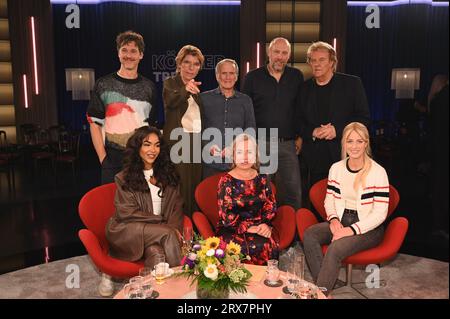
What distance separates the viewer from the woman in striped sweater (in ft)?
10.8

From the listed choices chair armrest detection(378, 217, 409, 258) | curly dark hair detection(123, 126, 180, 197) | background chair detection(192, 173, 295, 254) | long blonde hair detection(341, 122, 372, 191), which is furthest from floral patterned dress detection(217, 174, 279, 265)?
chair armrest detection(378, 217, 409, 258)

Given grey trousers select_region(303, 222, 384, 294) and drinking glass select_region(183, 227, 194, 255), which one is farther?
grey trousers select_region(303, 222, 384, 294)

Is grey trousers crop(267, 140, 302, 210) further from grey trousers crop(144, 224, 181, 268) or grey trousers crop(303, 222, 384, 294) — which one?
grey trousers crop(144, 224, 181, 268)

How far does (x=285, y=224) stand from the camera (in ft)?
12.4

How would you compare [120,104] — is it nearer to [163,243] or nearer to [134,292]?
[163,243]

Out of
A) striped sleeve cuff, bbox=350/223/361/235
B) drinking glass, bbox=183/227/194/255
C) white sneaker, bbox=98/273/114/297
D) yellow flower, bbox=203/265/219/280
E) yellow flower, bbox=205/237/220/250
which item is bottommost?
white sneaker, bbox=98/273/114/297

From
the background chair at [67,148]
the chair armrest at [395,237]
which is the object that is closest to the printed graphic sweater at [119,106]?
the chair armrest at [395,237]

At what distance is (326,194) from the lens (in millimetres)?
3752

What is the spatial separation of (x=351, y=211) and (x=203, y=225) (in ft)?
3.65

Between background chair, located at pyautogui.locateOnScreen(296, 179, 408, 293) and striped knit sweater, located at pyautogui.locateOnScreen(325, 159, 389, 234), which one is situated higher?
striped knit sweater, located at pyautogui.locateOnScreen(325, 159, 389, 234)

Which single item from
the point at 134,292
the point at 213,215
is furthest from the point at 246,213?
the point at 134,292

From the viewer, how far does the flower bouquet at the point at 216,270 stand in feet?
7.87

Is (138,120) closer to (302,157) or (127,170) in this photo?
(127,170)

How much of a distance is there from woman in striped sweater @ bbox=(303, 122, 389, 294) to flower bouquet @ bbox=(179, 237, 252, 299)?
103 cm
